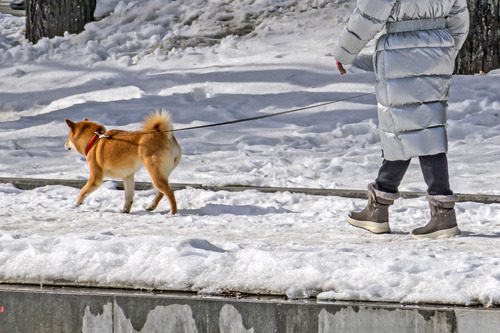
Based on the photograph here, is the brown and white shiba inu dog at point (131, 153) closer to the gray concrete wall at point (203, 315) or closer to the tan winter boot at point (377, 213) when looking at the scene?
the tan winter boot at point (377, 213)

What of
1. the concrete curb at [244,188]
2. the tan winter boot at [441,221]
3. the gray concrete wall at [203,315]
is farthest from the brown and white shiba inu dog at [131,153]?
the gray concrete wall at [203,315]

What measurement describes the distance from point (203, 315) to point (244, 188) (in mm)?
3528

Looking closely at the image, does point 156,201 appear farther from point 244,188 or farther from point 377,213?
point 377,213

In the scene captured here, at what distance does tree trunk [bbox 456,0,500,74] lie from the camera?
1255cm

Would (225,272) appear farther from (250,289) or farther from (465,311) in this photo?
(465,311)

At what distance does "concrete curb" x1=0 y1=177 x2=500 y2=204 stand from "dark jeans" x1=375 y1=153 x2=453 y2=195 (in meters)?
1.19

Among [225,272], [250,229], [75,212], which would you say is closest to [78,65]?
[75,212]

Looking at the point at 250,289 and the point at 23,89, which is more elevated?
the point at 250,289

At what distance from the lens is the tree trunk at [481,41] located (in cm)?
1255

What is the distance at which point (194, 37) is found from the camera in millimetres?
15164

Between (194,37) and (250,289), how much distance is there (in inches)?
406

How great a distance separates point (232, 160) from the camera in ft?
32.9

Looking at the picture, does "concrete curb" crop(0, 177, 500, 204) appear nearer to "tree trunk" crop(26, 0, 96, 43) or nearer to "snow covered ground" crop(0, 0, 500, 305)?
"snow covered ground" crop(0, 0, 500, 305)

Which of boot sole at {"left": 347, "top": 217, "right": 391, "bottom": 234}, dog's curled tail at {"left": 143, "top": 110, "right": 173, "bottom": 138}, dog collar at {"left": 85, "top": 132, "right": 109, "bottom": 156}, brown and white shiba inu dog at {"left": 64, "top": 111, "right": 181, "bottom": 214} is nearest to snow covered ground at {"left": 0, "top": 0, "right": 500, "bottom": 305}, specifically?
boot sole at {"left": 347, "top": 217, "right": 391, "bottom": 234}
